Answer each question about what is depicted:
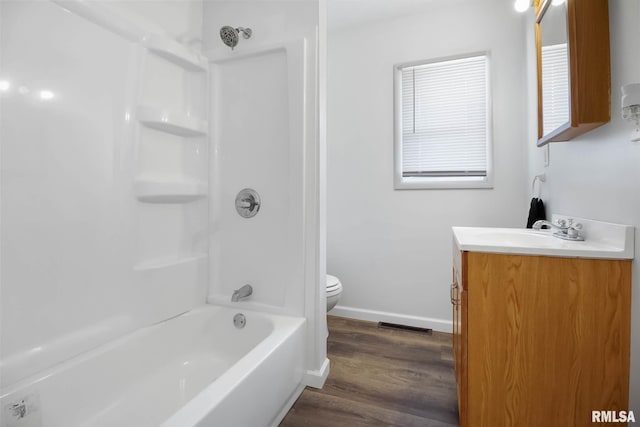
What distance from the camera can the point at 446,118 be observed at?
241 centimetres

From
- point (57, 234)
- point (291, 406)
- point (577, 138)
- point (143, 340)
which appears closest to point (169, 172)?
point (57, 234)

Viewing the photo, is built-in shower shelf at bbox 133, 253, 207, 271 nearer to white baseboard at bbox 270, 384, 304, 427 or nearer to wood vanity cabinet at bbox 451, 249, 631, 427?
white baseboard at bbox 270, 384, 304, 427

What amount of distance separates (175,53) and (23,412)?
1.73m

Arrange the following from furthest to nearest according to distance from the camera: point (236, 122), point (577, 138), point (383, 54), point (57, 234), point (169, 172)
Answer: point (383, 54)
point (236, 122)
point (169, 172)
point (577, 138)
point (57, 234)

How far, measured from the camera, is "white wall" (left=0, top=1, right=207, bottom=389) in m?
1.07

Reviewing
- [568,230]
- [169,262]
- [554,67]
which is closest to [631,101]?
[568,230]

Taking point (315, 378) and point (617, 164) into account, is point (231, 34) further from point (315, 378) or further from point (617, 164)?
point (315, 378)

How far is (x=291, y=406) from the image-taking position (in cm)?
152

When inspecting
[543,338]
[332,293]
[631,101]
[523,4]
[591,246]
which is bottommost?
[332,293]

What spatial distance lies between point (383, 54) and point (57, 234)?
2564 millimetres

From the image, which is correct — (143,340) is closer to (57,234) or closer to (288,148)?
(57,234)

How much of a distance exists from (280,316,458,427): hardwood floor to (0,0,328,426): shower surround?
0.16 m

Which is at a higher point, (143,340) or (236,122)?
(236,122)

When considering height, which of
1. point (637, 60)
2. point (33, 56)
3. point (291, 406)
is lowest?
point (291, 406)
